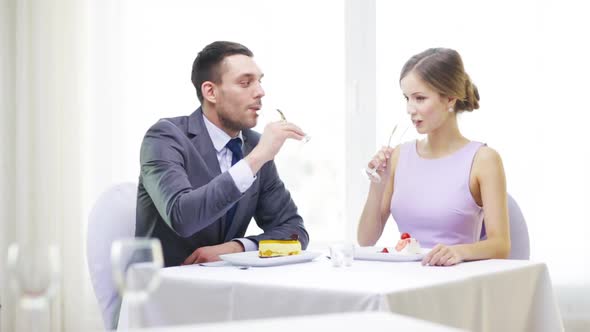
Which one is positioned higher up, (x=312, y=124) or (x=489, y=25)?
(x=489, y=25)

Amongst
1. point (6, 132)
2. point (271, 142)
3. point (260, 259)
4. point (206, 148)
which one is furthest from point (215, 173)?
point (6, 132)

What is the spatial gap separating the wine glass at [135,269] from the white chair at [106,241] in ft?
4.11

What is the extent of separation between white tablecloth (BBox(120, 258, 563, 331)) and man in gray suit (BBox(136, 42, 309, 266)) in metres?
0.22

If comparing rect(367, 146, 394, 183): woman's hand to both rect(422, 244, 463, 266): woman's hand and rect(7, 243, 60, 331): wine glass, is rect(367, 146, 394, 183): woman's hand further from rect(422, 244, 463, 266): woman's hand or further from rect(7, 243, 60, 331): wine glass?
rect(7, 243, 60, 331): wine glass

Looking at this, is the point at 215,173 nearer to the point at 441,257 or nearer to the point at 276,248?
the point at 276,248

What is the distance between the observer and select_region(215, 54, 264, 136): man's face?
2631mm

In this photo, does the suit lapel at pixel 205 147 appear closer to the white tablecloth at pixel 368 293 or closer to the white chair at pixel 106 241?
the white chair at pixel 106 241

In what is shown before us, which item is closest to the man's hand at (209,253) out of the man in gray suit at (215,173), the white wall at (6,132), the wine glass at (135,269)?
the man in gray suit at (215,173)

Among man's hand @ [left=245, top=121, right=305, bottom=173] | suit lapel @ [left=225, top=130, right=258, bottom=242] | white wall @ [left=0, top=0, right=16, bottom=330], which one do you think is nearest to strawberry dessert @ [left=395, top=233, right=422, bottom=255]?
man's hand @ [left=245, top=121, right=305, bottom=173]

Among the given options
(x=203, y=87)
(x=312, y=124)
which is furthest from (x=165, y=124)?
(x=312, y=124)

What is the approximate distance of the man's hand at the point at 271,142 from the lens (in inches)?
93.0

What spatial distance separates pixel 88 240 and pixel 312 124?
2.07 meters

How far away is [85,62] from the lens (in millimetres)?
4395

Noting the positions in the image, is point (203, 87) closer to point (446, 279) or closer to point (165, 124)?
point (165, 124)
